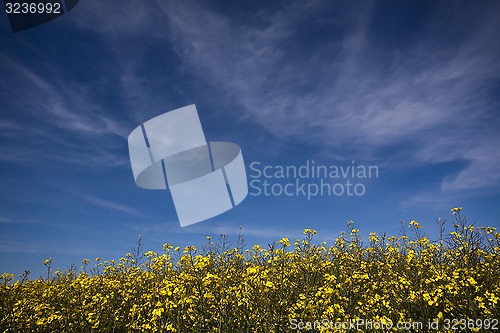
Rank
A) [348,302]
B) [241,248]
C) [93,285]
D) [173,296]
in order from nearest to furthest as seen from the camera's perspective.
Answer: [173,296]
[348,302]
[93,285]
[241,248]

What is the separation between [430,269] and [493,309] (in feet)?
7.83

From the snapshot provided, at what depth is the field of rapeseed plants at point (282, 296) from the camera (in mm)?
5812

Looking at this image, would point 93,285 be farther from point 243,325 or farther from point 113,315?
point 243,325

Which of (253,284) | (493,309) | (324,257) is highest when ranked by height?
(324,257)

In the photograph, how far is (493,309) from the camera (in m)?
5.93

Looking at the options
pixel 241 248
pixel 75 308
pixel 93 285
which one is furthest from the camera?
pixel 241 248

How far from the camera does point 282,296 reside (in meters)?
6.29

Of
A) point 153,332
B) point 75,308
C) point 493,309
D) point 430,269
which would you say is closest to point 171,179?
point 75,308

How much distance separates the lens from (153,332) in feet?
19.7

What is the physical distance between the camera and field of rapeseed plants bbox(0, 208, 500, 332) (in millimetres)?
5812

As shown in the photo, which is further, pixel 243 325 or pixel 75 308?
pixel 75 308

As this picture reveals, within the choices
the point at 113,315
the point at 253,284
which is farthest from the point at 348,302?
the point at 113,315

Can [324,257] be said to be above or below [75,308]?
above

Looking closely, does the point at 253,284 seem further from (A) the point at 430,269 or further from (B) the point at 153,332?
(A) the point at 430,269
